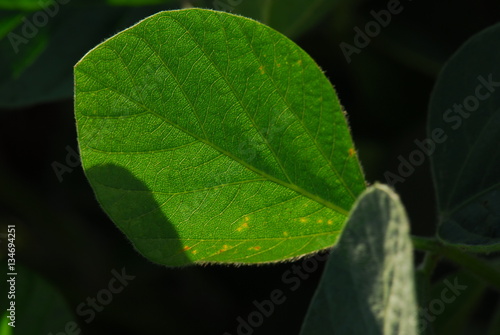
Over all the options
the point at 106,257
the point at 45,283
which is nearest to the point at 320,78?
the point at 45,283

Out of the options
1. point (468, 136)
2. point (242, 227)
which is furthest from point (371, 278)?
point (468, 136)

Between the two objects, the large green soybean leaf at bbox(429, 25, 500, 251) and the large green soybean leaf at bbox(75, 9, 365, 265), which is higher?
the large green soybean leaf at bbox(75, 9, 365, 265)

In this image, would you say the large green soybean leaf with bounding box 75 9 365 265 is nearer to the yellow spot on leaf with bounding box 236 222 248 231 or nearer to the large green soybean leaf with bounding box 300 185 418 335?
the yellow spot on leaf with bounding box 236 222 248 231

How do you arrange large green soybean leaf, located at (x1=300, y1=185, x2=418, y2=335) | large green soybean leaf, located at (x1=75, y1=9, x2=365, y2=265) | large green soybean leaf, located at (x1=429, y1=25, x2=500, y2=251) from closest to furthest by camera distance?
large green soybean leaf, located at (x1=300, y1=185, x2=418, y2=335) → large green soybean leaf, located at (x1=75, y1=9, x2=365, y2=265) → large green soybean leaf, located at (x1=429, y1=25, x2=500, y2=251)

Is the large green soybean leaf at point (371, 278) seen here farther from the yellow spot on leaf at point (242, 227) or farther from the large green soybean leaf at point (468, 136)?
the large green soybean leaf at point (468, 136)

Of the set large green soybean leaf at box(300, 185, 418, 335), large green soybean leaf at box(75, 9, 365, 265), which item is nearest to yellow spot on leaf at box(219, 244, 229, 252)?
large green soybean leaf at box(75, 9, 365, 265)

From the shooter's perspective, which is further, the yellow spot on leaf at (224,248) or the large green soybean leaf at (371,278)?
the yellow spot on leaf at (224,248)

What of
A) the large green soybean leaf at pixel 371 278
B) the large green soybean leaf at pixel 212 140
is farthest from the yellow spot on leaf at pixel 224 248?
the large green soybean leaf at pixel 371 278

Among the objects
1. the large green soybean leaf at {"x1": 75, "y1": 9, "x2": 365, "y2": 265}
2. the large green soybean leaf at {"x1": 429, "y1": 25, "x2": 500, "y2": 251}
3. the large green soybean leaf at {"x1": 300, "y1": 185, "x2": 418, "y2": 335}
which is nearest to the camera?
the large green soybean leaf at {"x1": 300, "y1": 185, "x2": 418, "y2": 335}
